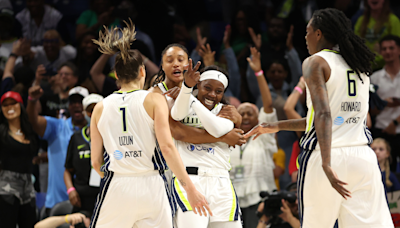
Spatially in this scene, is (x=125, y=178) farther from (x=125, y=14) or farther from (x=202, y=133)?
(x=125, y=14)

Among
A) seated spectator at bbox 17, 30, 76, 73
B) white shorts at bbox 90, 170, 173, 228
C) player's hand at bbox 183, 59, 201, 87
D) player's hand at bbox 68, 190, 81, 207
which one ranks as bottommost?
player's hand at bbox 68, 190, 81, 207

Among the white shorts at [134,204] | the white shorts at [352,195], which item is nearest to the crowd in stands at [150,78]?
the white shorts at [134,204]

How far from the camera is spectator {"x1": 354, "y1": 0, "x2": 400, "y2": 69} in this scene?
8.05 metres

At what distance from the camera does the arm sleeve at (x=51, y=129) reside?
7.31m

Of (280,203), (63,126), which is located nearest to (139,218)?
(280,203)

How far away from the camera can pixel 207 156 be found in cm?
404

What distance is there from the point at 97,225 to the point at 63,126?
13.7 ft

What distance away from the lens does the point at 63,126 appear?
743cm

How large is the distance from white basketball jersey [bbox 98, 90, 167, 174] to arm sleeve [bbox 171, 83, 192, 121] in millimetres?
305

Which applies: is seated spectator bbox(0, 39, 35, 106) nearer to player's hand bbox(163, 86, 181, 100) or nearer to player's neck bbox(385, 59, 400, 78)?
player's hand bbox(163, 86, 181, 100)

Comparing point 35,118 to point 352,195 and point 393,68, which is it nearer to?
point 352,195

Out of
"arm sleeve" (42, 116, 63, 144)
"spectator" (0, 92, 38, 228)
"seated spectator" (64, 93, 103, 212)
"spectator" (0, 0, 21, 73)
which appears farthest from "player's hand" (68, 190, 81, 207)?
"spectator" (0, 0, 21, 73)

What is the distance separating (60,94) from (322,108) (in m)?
5.73

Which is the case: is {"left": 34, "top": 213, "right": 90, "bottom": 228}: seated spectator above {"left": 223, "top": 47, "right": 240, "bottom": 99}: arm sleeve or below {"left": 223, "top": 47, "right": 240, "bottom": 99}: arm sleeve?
below
